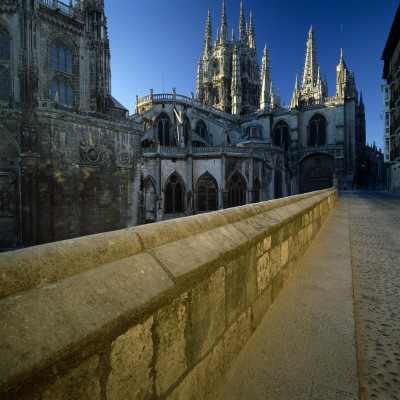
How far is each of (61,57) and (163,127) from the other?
39.6ft

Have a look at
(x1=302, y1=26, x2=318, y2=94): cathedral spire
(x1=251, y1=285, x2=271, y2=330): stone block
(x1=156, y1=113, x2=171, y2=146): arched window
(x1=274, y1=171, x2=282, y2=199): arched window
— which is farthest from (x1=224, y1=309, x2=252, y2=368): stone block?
(x1=302, y1=26, x2=318, y2=94): cathedral spire

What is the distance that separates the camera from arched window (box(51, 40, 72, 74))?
17.5 metres

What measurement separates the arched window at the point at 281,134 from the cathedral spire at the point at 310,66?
21144mm

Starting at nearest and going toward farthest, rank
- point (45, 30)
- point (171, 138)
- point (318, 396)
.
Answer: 1. point (318, 396)
2. point (45, 30)
3. point (171, 138)

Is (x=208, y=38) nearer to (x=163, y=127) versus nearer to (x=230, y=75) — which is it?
(x=230, y=75)

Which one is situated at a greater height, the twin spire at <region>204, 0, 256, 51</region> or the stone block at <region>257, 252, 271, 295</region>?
the twin spire at <region>204, 0, 256, 51</region>

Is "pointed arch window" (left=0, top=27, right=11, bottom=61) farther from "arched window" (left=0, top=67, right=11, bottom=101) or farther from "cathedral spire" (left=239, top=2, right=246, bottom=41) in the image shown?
"cathedral spire" (left=239, top=2, right=246, bottom=41)

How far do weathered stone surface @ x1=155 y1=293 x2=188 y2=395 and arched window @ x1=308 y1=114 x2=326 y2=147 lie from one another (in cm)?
3898

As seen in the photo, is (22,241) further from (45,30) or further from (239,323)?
(239,323)

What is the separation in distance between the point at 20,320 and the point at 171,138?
28.5 m

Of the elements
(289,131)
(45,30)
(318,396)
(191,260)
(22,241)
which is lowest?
(22,241)

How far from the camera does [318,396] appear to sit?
1.31 meters

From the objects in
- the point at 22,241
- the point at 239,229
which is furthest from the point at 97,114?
the point at 239,229

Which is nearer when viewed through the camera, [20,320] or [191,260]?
[20,320]
